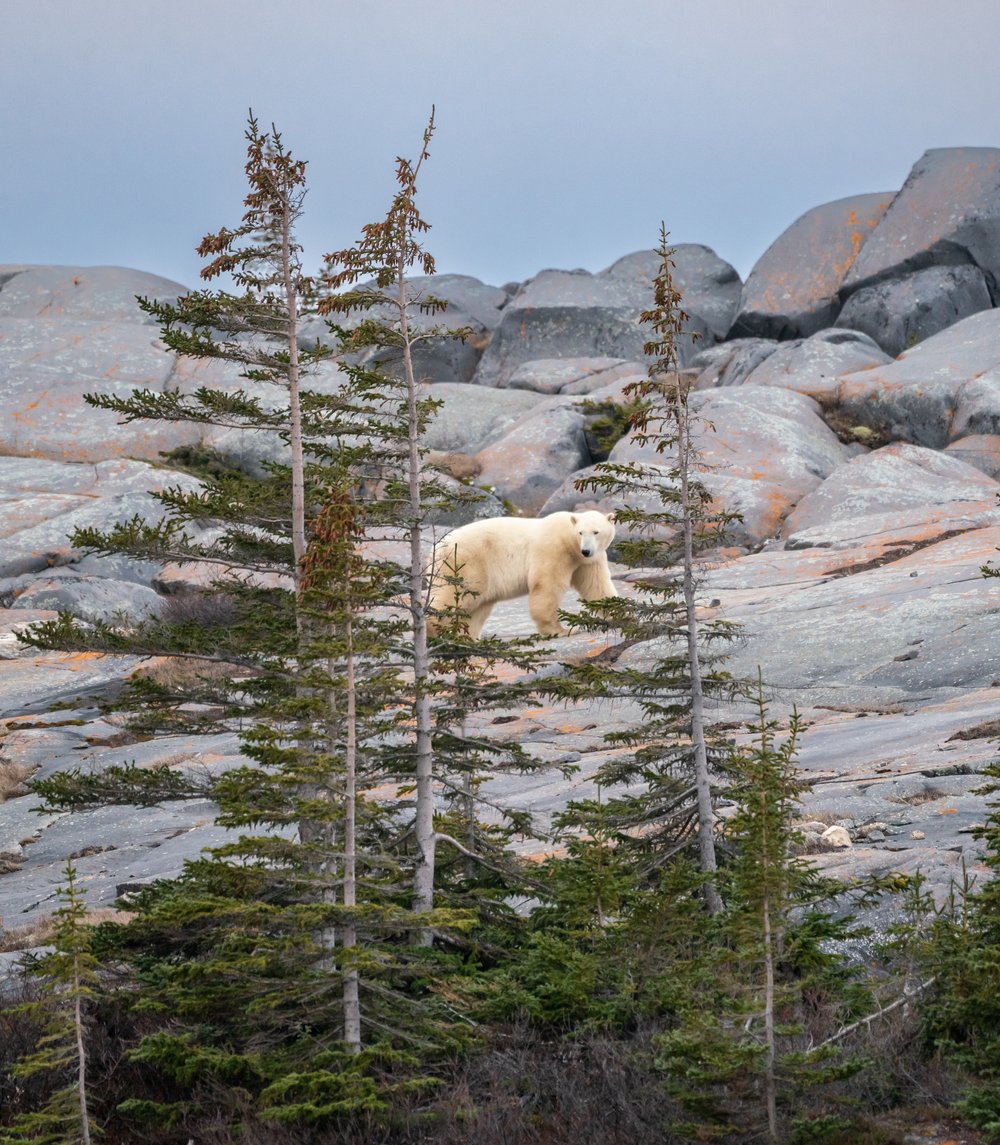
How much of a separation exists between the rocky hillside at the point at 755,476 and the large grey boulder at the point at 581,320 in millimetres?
109

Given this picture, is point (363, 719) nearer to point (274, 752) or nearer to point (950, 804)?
Answer: point (274, 752)

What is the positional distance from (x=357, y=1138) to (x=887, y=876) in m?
3.37

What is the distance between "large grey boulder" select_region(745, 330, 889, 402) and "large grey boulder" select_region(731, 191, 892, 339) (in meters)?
4.59

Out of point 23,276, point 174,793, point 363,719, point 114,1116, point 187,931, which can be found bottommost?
point 114,1116

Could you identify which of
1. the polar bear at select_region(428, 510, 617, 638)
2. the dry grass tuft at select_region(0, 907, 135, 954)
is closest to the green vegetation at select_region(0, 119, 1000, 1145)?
the dry grass tuft at select_region(0, 907, 135, 954)

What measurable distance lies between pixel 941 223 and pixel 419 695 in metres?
35.9

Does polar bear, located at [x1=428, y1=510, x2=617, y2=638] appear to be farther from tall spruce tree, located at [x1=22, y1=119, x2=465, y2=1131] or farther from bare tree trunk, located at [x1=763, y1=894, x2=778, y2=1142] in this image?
bare tree trunk, located at [x1=763, y1=894, x2=778, y2=1142]

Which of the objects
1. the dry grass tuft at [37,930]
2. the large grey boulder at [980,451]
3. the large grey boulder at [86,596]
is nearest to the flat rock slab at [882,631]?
the dry grass tuft at [37,930]

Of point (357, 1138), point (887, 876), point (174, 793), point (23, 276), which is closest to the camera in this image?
point (357, 1138)

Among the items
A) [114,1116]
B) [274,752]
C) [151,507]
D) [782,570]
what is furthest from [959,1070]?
[151,507]

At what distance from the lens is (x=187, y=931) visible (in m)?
7.30

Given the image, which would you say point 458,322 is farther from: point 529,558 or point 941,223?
point 529,558

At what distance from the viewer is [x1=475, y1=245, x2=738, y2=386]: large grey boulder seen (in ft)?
138

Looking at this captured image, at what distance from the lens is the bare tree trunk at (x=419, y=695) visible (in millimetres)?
7184
